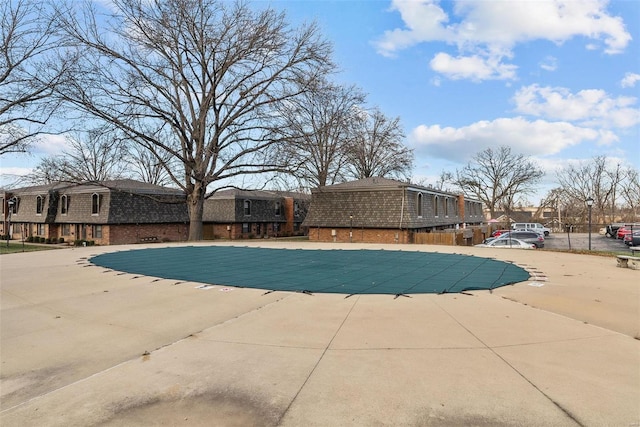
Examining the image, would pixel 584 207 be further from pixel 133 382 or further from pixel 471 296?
pixel 133 382

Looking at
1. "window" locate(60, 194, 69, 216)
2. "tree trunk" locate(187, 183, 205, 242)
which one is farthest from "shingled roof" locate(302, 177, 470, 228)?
"window" locate(60, 194, 69, 216)

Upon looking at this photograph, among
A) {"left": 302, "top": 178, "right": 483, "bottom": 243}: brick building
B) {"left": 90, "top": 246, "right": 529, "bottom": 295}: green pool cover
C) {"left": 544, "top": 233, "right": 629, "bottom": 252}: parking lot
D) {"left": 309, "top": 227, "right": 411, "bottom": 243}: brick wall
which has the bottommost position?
{"left": 90, "top": 246, "right": 529, "bottom": 295}: green pool cover

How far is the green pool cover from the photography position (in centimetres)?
840

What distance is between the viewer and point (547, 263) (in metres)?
12.7

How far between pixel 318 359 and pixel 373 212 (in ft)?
71.8

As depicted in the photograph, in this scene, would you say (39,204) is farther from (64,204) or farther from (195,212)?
(195,212)

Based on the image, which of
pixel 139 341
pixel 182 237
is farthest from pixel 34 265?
pixel 182 237

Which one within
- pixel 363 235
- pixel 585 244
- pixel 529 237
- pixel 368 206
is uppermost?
pixel 368 206

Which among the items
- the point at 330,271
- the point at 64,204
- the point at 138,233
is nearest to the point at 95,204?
the point at 138,233

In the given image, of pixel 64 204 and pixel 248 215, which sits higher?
pixel 64 204

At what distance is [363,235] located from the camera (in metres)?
25.8

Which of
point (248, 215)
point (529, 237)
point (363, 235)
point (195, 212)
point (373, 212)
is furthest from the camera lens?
point (248, 215)

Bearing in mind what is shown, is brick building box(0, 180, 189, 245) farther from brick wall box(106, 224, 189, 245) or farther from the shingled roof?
the shingled roof

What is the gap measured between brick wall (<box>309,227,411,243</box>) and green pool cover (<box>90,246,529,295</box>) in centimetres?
983
